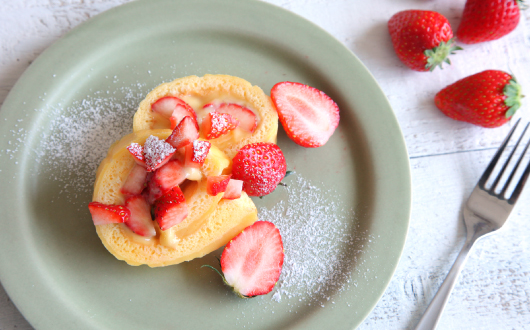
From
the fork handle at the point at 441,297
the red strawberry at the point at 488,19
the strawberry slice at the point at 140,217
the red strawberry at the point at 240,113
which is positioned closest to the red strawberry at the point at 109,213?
the strawberry slice at the point at 140,217

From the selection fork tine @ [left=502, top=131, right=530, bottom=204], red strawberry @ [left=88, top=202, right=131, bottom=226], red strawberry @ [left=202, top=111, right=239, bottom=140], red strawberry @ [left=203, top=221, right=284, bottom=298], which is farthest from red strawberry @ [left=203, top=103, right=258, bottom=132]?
fork tine @ [left=502, top=131, right=530, bottom=204]

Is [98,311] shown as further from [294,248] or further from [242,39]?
[242,39]

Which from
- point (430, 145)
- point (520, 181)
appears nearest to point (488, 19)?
point (430, 145)

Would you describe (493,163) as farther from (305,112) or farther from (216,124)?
(216,124)

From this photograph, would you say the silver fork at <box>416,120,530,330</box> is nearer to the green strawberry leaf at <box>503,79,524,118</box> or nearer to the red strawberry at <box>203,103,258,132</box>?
the green strawberry leaf at <box>503,79,524,118</box>

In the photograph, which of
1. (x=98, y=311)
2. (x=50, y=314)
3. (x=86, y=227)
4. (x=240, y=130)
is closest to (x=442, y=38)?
(x=240, y=130)

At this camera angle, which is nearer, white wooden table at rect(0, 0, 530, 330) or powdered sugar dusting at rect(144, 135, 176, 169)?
powdered sugar dusting at rect(144, 135, 176, 169)

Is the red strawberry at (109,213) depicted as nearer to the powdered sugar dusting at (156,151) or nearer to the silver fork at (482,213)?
the powdered sugar dusting at (156,151)
